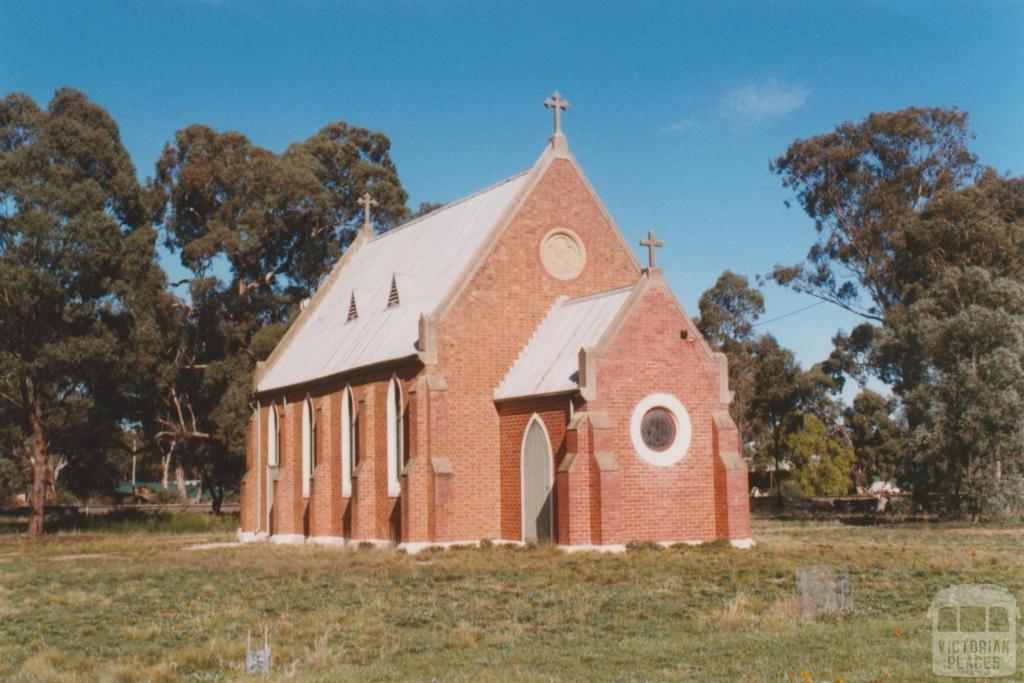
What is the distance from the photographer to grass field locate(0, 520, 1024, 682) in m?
13.1

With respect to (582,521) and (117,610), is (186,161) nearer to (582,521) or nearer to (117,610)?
(582,521)

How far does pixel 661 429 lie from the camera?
1176 inches

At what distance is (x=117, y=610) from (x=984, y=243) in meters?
40.5

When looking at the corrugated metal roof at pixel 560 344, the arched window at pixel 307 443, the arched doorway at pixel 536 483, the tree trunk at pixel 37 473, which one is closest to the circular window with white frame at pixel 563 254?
the corrugated metal roof at pixel 560 344

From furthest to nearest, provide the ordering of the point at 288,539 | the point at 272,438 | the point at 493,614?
the point at 272,438 → the point at 288,539 → the point at 493,614

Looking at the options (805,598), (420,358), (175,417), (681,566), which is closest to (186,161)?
(175,417)

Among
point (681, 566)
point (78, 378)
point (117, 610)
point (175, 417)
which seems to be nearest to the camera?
point (117, 610)

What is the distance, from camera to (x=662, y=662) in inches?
516

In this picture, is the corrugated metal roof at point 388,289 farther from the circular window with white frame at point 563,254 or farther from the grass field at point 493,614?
the grass field at point 493,614

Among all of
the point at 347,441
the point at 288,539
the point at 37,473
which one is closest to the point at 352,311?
the point at 347,441

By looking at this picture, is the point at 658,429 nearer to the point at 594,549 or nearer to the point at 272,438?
Result: the point at 594,549

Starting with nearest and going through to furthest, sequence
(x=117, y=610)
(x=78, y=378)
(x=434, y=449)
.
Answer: (x=117, y=610) → (x=434, y=449) → (x=78, y=378)

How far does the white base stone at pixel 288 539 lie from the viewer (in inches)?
1522

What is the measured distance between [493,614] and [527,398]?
14091mm
